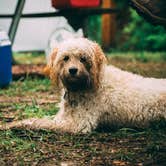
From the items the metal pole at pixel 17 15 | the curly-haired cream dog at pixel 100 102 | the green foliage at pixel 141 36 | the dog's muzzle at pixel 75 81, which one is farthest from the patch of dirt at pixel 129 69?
the dog's muzzle at pixel 75 81

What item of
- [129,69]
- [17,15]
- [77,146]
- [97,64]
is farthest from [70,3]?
[77,146]

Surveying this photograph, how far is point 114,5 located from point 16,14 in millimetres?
6784

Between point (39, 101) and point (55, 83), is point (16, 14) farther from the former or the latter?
point (55, 83)

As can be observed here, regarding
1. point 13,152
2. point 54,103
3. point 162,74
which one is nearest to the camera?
point 13,152

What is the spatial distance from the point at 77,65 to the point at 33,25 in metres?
7.03

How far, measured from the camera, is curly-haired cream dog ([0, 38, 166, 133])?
5406mm

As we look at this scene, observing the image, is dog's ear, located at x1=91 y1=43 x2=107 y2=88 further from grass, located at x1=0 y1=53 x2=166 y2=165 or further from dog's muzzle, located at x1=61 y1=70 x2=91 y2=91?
grass, located at x1=0 y1=53 x2=166 y2=165

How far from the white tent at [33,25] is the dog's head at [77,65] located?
588cm

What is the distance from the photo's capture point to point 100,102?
550 centimetres

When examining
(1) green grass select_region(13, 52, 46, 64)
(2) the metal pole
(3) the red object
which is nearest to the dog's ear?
(3) the red object

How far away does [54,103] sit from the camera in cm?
702

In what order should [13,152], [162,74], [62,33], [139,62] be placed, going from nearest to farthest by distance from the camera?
[13,152], [162,74], [62,33], [139,62]

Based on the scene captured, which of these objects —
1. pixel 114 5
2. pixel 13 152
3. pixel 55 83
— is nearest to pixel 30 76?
pixel 55 83

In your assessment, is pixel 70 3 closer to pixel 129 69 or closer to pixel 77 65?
pixel 129 69
